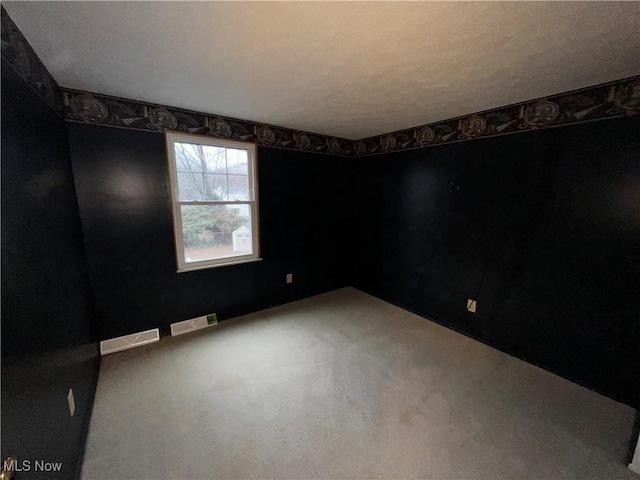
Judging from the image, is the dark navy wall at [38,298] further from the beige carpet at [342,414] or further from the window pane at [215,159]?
the window pane at [215,159]

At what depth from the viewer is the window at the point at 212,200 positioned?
2.52m

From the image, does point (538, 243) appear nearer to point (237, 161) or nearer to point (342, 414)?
point (342, 414)

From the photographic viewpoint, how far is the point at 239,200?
2.89m

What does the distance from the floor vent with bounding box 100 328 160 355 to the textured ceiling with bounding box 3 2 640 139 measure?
7.10ft

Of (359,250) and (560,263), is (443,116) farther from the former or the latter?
(359,250)

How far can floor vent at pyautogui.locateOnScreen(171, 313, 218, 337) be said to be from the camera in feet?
8.59

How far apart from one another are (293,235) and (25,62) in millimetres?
2562

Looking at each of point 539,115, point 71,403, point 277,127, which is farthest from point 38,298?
point 539,115

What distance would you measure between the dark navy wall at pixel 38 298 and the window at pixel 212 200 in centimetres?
86

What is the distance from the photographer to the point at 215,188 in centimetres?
272

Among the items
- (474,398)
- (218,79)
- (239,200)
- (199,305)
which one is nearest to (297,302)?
(199,305)

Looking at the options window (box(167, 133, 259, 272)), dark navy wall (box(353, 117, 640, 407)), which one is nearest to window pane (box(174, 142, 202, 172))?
window (box(167, 133, 259, 272))

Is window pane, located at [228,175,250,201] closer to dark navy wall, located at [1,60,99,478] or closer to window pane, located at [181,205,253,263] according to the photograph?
window pane, located at [181,205,253,263]

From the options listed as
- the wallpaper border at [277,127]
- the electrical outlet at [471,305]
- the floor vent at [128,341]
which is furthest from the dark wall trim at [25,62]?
the electrical outlet at [471,305]
